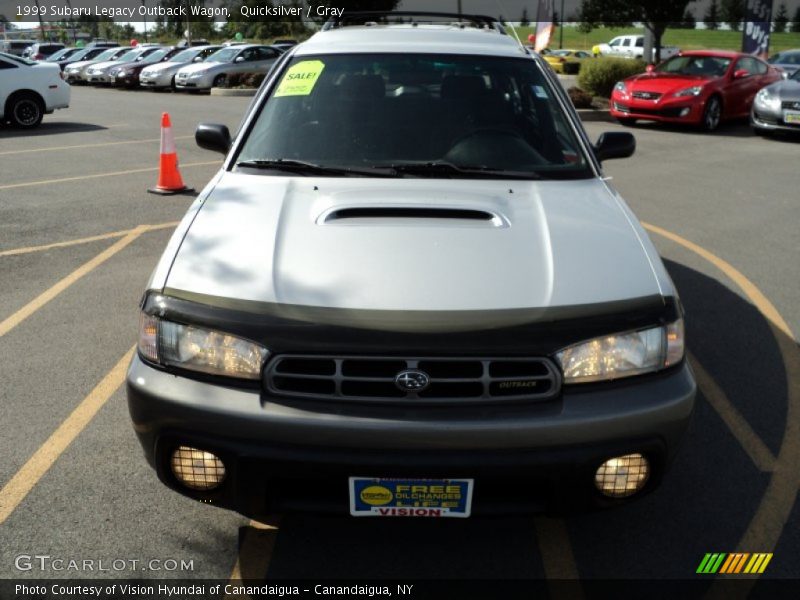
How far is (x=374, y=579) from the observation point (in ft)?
9.43

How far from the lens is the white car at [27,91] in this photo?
16.0 meters

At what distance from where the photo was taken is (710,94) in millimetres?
15602

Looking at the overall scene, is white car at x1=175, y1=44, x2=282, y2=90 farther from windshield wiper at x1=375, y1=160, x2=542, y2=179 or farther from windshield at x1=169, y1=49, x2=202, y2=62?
windshield wiper at x1=375, y1=160, x2=542, y2=179

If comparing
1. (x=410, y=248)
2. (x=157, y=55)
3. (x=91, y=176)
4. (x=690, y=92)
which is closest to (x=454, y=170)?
(x=410, y=248)

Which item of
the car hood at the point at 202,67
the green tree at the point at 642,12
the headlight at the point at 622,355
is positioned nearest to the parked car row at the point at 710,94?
the green tree at the point at 642,12

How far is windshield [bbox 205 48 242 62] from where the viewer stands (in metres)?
27.2

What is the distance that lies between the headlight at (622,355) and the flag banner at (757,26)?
2318 centimetres

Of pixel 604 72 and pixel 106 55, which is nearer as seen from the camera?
pixel 604 72

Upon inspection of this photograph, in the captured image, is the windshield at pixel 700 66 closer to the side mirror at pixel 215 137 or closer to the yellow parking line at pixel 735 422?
the yellow parking line at pixel 735 422

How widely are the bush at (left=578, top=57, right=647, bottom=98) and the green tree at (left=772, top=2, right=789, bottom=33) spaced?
251 feet

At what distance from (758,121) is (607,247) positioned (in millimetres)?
13438

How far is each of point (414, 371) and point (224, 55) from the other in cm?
2677

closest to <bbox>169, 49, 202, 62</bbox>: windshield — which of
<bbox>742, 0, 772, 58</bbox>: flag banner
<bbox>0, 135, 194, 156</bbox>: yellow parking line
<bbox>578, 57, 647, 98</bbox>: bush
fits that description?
<bbox>578, 57, 647, 98</bbox>: bush

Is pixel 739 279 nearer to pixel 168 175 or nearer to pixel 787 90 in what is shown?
pixel 168 175
